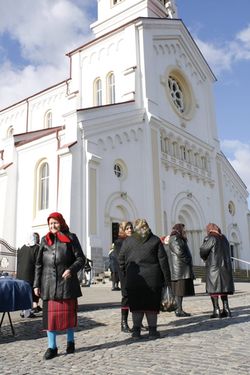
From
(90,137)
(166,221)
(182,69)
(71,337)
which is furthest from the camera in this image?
(182,69)

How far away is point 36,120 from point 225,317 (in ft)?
90.2

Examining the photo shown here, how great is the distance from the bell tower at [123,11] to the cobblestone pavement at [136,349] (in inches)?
1089

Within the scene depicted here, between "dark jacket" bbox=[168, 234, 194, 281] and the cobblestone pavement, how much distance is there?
813 mm

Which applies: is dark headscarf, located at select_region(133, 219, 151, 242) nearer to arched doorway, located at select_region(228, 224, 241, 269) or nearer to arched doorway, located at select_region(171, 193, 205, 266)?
arched doorway, located at select_region(171, 193, 205, 266)

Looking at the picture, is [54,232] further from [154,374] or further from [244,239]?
[244,239]

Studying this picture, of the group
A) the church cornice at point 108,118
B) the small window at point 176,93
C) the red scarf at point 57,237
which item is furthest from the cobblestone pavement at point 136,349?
the small window at point 176,93

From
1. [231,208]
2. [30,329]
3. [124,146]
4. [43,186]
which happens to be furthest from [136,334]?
[231,208]

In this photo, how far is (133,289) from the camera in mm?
5906

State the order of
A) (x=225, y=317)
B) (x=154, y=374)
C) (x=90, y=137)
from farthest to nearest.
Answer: (x=90, y=137) < (x=225, y=317) < (x=154, y=374)

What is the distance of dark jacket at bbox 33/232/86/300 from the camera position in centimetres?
510

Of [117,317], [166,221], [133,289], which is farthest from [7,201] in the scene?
[133,289]

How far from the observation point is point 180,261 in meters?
8.02

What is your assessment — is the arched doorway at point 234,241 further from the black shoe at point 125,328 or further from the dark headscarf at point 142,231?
the dark headscarf at point 142,231

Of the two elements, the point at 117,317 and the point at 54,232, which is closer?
the point at 54,232
